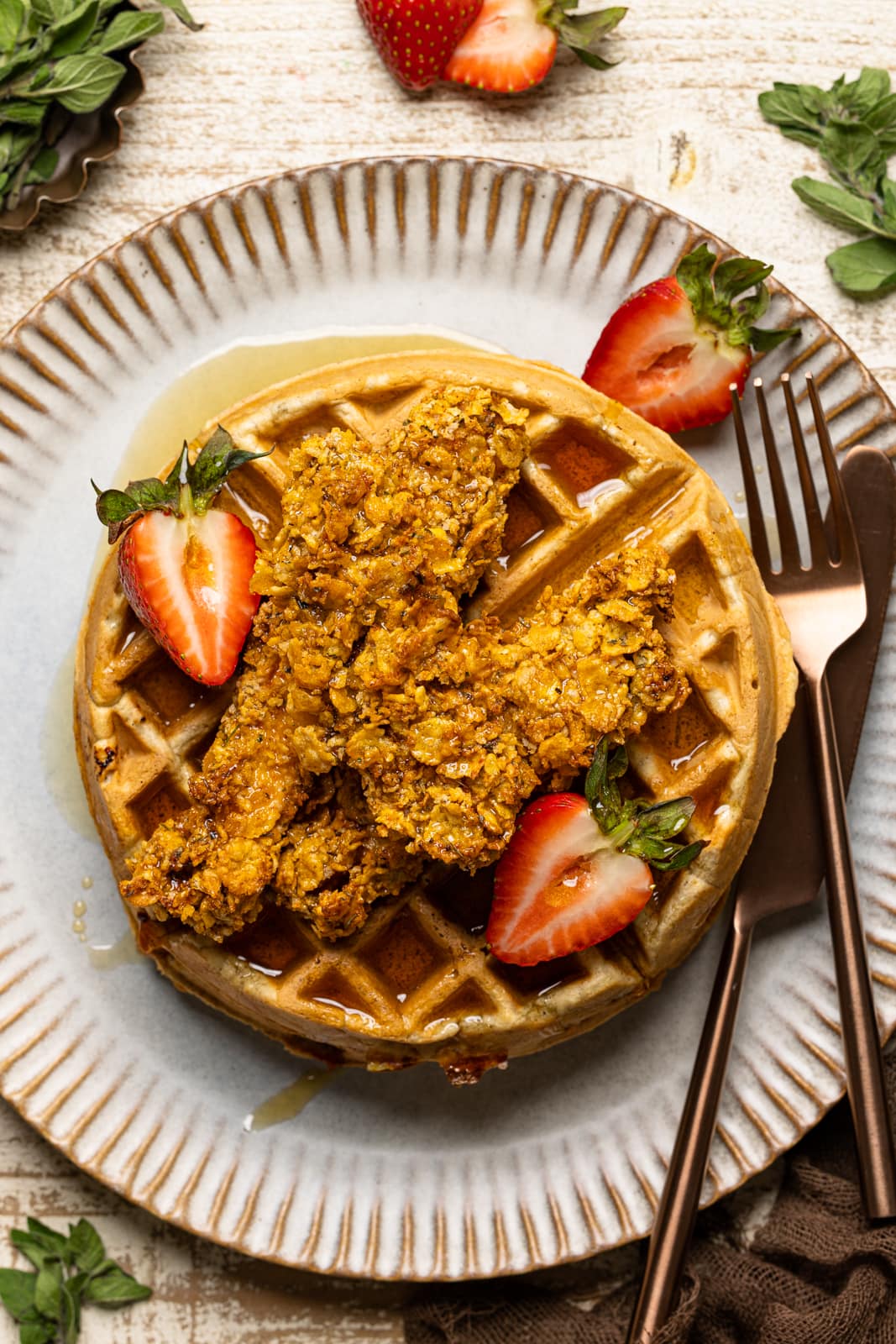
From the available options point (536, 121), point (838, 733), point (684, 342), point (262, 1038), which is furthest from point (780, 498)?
point (262, 1038)

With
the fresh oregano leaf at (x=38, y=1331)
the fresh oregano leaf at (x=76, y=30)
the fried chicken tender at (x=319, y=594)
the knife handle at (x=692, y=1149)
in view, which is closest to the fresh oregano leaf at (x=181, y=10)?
the fresh oregano leaf at (x=76, y=30)

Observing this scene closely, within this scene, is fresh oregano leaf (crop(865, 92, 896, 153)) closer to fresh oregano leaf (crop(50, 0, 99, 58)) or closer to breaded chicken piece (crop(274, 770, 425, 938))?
fresh oregano leaf (crop(50, 0, 99, 58))

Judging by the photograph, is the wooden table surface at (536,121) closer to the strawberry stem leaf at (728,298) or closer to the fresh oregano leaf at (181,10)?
the fresh oregano leaf at (181,10)

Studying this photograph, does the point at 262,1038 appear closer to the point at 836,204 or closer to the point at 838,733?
the point at 838,733

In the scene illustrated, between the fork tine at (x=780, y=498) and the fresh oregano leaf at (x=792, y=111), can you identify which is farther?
the fresh oregano leaf at (x=792, y=111)

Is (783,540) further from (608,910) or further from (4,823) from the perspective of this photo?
(4,823)

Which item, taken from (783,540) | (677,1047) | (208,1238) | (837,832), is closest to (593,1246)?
(677,1047)
